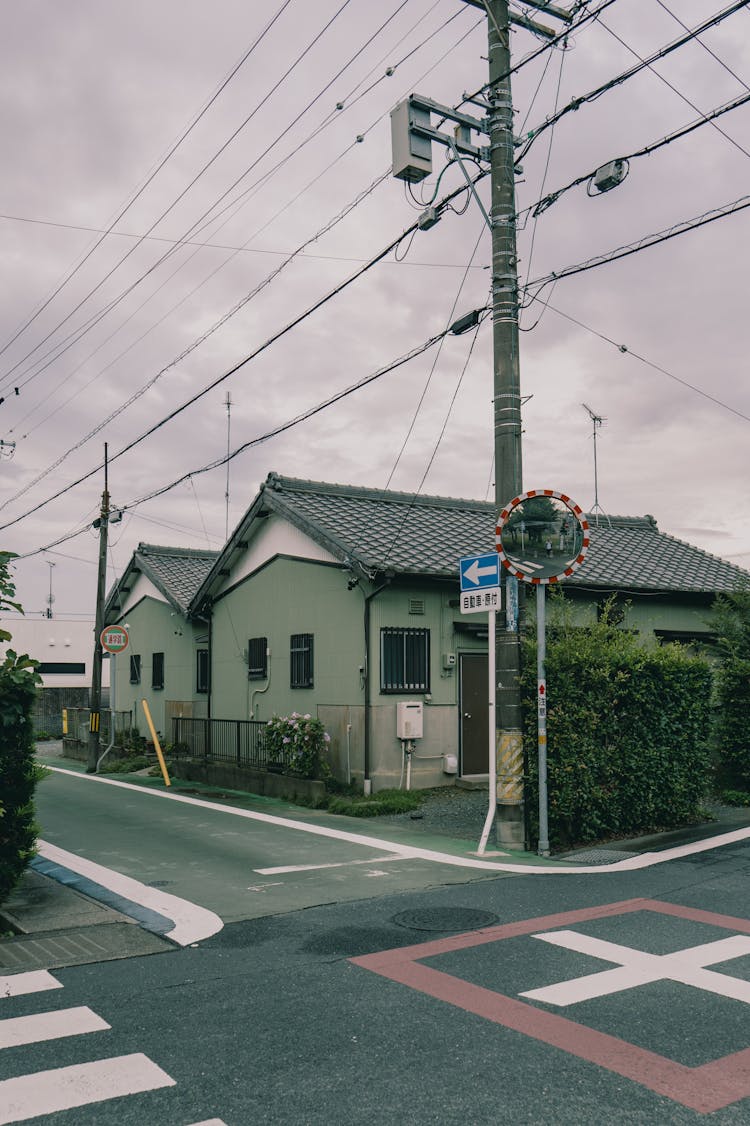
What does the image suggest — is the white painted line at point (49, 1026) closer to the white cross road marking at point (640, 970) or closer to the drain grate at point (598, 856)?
the white cross road marking at point (640, 970)

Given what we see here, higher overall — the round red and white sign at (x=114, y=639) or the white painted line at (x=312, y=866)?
the round red and white sign at (x=114, y=639)

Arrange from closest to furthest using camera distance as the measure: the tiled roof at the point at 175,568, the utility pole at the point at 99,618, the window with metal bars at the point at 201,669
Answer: the utility pole at the point at 99,618, the window with metal bars at the point at 201,669, the tiled roof at the point at 175,568

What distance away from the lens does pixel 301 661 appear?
60.1 feet

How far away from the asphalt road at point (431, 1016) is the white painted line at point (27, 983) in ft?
0.26

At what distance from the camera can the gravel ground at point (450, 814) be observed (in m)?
12.0

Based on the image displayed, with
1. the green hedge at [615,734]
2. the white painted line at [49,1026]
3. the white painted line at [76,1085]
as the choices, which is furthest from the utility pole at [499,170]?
the white painted line at [76,1085]

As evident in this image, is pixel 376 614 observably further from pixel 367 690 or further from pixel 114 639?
pixel 114 639

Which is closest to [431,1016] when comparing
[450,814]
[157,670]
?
[450,814]

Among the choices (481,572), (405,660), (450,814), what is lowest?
(450,814)

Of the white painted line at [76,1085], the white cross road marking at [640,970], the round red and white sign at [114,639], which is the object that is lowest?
the white cross road marking at [640,970]

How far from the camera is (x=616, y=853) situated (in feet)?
33.0

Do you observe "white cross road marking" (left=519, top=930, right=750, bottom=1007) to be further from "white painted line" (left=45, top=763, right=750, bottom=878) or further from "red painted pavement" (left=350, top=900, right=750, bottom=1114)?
"white painted line" (left=45, top=763, right=750, bottom=878)

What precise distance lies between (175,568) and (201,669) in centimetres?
510

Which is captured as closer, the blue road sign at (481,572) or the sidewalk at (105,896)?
the sidewalk at (105,896)
